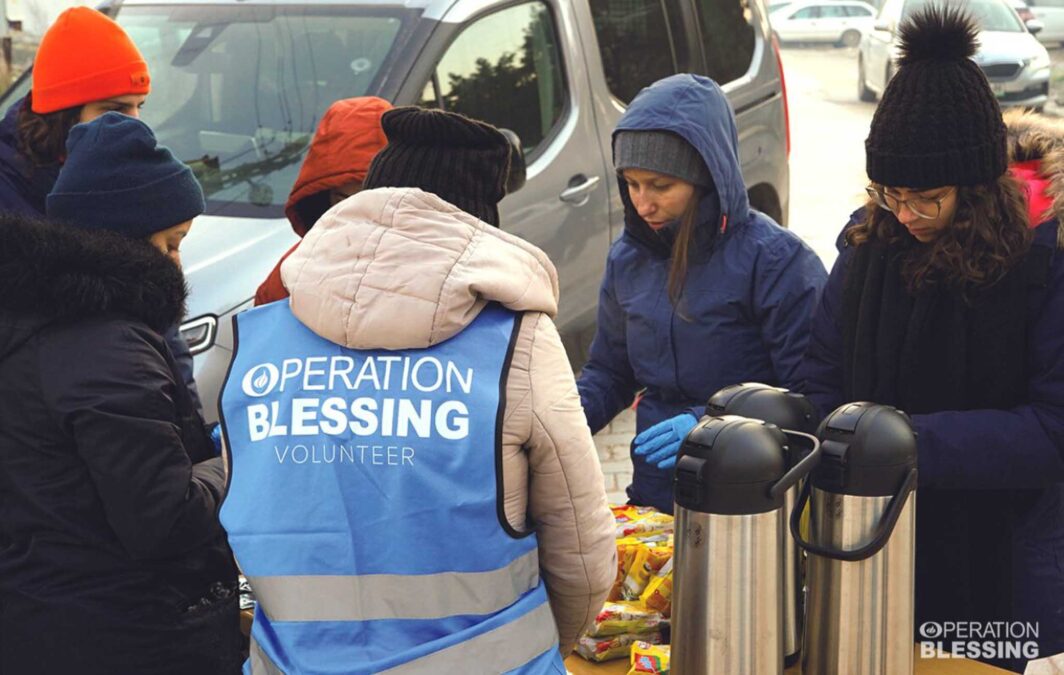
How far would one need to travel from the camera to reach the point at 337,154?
11.4ft

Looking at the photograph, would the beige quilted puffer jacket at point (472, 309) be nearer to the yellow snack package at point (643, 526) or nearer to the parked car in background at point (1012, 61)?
the yellow snack package at point (643, 526)

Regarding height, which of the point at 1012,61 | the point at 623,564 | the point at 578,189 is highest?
the point at 578,189

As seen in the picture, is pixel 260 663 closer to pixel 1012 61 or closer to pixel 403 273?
pixel 403 273

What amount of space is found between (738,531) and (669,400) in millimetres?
1104

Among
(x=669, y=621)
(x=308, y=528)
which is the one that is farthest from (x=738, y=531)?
(x=308, y=528)

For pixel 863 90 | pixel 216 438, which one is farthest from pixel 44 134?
pixel 863 90

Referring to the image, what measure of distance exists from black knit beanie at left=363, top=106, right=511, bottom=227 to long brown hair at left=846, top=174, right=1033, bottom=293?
90 cm

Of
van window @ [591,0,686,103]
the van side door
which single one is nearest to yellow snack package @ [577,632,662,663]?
the van side door

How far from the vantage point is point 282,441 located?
212 cm

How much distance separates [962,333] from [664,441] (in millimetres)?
667

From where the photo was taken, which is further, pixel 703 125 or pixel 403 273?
pixel 703 125

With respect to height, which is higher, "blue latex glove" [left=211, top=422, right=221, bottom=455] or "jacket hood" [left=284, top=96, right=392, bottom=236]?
"jacket hood" [left=284, top=96, right=392, bottom=236]

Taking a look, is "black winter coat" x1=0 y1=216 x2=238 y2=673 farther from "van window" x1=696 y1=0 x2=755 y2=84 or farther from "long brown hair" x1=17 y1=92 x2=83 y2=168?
"van window" x1=696 y1=0 x2=755 y2=84

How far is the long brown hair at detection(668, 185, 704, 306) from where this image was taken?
3.29 m
